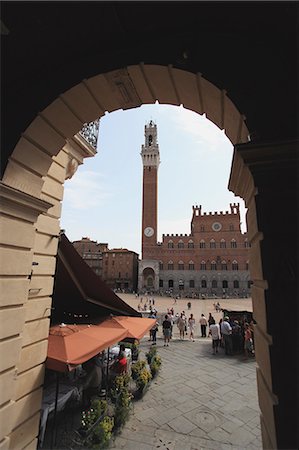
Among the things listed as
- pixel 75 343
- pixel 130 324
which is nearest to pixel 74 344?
pixel 75 343

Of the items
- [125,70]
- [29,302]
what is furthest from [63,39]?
[29,302]

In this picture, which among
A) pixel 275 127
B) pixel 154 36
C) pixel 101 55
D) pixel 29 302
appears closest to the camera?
pixel 275 127

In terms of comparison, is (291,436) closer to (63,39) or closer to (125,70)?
(125,70)

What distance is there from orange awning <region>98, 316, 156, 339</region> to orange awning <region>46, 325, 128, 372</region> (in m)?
0.33

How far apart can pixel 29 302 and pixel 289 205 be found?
3525 millimetres

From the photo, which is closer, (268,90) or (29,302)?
(268,90)

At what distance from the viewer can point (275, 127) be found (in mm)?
2174

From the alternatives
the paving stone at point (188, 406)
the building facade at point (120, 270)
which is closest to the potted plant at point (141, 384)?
the paving stone at point (188, 406)

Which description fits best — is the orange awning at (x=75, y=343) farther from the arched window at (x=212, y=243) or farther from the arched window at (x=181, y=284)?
the arched window at (x=212, y=243)

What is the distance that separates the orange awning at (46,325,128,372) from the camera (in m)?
3.77

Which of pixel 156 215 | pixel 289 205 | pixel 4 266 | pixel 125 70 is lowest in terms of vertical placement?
pixel 4 266

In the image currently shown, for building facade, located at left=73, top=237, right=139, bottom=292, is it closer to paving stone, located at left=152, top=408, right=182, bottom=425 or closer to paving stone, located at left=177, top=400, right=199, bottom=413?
paving stone, located at left=177, top=400, right=199, bottom=413

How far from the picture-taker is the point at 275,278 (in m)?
1.88

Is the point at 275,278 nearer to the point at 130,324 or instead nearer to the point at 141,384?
the point at 130,324
